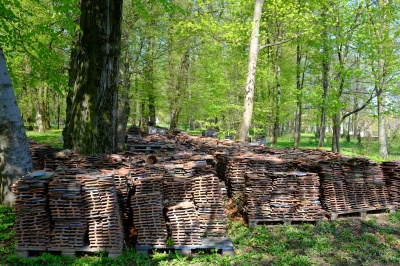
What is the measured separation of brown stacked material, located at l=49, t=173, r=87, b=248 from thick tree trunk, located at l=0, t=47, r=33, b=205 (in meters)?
2.21

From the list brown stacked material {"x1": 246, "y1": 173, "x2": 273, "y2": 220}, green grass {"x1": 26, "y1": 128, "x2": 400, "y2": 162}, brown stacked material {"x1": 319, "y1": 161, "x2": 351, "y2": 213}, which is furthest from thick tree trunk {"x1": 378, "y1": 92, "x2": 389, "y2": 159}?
brown stacked material {"x1": 246, "y1": 173, "x2": 273, "y2": 220}

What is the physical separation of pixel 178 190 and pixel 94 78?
3.88m

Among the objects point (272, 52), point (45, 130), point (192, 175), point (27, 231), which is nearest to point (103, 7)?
point (192, 175)

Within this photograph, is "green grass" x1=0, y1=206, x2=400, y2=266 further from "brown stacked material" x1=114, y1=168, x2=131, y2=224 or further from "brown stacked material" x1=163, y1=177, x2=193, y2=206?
"brown stacked material" x1=163, y1=177, x2=193, y2=206

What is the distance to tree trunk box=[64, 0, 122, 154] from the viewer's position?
7289 mm

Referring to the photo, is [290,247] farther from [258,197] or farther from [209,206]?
[209,206]

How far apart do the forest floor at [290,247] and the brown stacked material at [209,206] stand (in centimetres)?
45

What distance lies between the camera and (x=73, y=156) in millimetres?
6637

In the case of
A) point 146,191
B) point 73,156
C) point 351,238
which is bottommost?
point 351,238

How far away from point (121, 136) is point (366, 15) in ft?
50.7

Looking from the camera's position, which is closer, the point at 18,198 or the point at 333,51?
the point at 18,198

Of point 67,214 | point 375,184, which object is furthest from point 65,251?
point 375,184

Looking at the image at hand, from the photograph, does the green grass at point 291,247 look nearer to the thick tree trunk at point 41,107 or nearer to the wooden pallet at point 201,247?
the wooden pallet at point 201,247

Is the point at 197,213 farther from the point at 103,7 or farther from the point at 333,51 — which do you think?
the point at 333,51
